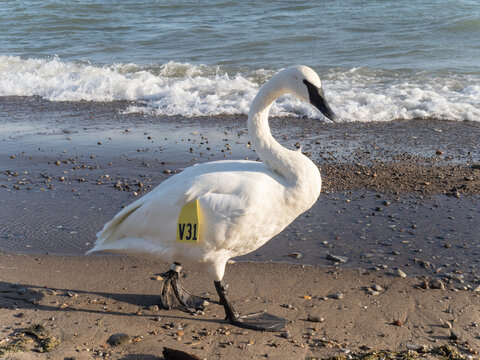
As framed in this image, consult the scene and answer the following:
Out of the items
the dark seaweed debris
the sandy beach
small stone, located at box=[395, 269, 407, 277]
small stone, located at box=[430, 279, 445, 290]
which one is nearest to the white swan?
the sandy beach

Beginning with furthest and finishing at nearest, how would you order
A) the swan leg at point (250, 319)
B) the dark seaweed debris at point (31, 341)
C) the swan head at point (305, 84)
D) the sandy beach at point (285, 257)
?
the swan head at point (305, 84)
the swan leg at point (250, 319)
the sandy beach at point (285, 257)
the dark seaweed debris at point (31, 341)

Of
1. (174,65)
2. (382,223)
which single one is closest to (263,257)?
(382,223)

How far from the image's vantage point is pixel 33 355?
12.0 feet

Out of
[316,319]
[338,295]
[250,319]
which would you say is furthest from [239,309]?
[338,295]

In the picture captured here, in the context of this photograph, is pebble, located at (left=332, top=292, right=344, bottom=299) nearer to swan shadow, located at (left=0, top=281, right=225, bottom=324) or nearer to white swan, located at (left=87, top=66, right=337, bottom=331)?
white swan, located at (left=87, top=66, right=337, bottom=331)

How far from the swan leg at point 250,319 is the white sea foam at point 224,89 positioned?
19.6 feet

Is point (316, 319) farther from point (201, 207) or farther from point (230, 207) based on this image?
point (201, 207)

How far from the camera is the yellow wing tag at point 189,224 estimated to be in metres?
4.02

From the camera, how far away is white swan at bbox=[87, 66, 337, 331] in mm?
4055

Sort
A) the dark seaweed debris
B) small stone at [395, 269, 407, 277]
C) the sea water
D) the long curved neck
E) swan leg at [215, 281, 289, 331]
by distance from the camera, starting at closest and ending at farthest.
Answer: the dark seaweed debris, swan leg at [215, 281, 289, 331], the long curved neck, small stone at [395, 269, 407, 277], the sea water

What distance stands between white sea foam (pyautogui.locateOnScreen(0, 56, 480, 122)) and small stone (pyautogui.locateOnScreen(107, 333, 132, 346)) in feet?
21.6

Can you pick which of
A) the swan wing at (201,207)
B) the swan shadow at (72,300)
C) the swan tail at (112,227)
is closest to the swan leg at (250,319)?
the swan shadow at (72,300)

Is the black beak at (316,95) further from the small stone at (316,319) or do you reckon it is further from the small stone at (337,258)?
the small stone at (316,319)

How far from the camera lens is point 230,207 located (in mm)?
4020
